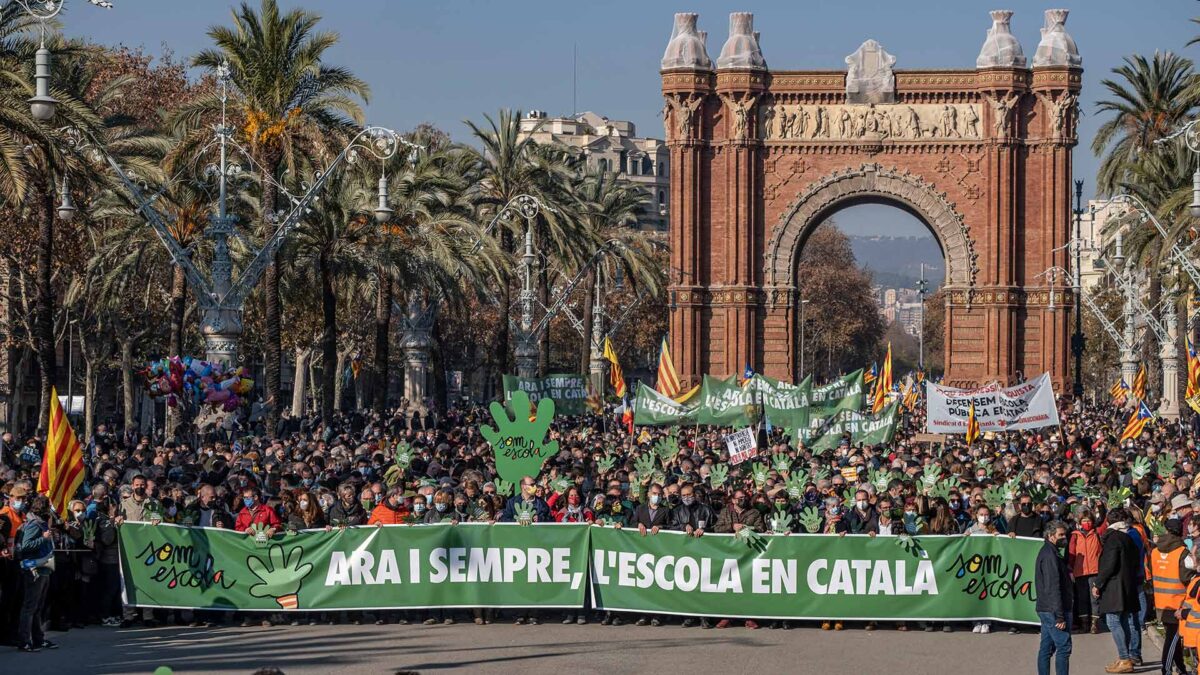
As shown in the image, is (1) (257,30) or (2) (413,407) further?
(2) (413,407)

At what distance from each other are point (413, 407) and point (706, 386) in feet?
59.8

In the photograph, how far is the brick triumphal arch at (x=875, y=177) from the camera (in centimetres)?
6066

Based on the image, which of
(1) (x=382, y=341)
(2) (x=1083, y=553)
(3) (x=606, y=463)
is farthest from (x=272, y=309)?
(2) (x=1083, y=553)

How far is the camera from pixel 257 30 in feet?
117

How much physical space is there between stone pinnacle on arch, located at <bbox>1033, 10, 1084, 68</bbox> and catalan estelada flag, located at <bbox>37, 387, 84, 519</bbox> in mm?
47024

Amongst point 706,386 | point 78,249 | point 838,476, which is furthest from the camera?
point 78,249

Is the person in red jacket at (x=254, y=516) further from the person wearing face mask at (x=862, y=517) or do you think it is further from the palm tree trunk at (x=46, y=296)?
the palm tree trunk at (x=46, y=296)

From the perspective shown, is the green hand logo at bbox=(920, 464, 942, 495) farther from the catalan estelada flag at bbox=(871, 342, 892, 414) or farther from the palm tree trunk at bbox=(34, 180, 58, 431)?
the catalan estelada flag at bbox=(871, 342, 892, 414)

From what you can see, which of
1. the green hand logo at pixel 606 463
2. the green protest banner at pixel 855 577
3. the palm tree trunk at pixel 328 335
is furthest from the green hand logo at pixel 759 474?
the palm tree trunk at pixel 328 335

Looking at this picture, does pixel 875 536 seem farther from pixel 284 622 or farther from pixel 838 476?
pixel 838 476

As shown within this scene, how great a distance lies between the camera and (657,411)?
113 ft

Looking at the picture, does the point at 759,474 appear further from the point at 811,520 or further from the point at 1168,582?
the point at 1168,582

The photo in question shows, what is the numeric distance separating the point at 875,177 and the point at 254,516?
147 ft

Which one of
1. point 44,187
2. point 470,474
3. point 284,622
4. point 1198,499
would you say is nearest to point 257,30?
point 44,187
